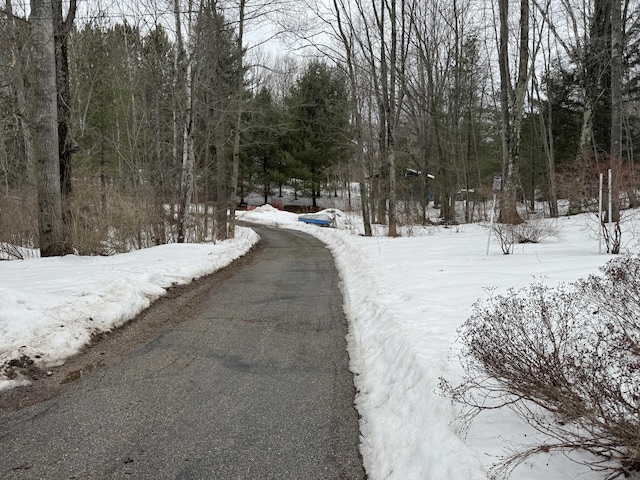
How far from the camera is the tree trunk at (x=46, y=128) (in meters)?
8.48

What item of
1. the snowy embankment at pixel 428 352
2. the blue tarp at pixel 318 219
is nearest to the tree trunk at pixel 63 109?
the snowy embankment at pixel 428 352

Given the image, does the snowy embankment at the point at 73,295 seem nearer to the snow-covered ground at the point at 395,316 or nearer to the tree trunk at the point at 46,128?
the snow-covered ground at the point at 395,316

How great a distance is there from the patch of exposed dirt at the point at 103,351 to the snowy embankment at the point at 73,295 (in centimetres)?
11

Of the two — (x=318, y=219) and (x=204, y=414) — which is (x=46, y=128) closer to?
(x=204, y=414)

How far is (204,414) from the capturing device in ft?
10.8

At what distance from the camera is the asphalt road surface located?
8.79 ft

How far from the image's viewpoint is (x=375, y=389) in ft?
12.4

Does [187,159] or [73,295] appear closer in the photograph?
[73,295]

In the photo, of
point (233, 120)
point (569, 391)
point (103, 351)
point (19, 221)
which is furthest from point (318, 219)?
point (569, 391)

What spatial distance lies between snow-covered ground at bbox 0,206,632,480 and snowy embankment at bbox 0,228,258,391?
2 cm

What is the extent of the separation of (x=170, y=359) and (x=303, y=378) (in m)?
1.48

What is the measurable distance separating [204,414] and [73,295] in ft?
11.0

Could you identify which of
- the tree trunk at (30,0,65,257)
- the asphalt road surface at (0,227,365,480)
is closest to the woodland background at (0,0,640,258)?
the tree trunk at (30,0,65,257)

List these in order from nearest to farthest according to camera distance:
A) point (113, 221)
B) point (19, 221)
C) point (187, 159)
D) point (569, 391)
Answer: point (569, 391), point (19, 221), point (113, 221), point (187, 159)
